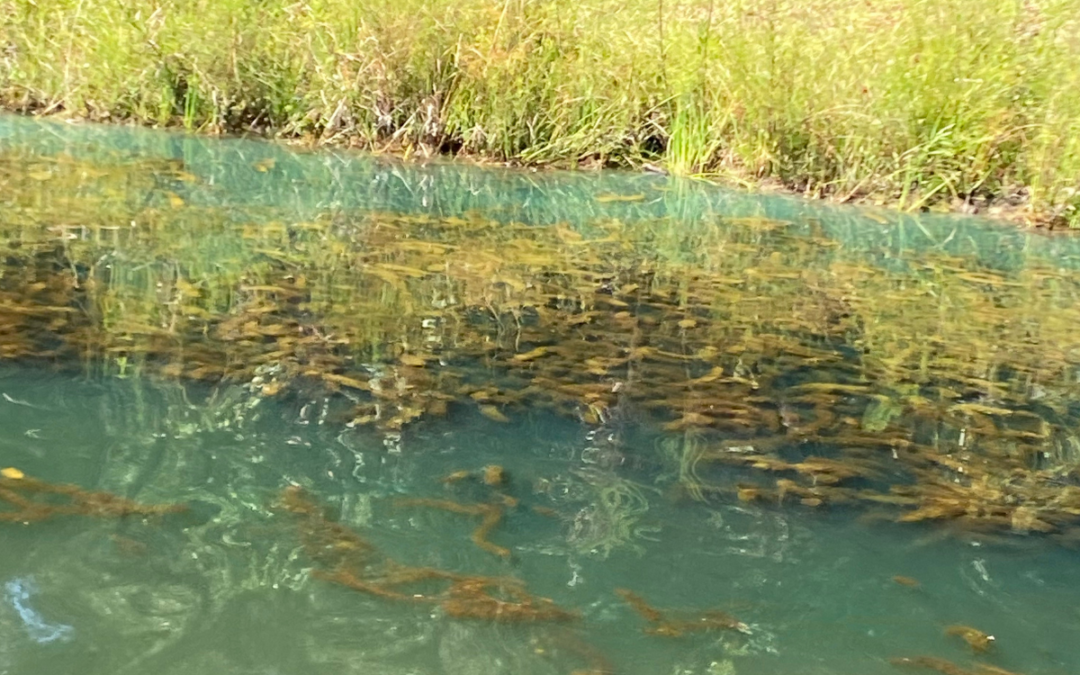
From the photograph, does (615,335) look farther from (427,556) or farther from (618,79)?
(618,79)

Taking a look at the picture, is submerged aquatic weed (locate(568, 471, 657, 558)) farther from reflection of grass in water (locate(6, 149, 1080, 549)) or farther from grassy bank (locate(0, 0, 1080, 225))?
grassy bank (locate(0, 0, 1080, 225))

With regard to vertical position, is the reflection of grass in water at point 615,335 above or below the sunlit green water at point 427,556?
above

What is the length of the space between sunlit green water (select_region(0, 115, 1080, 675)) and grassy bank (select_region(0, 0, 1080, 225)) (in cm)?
348

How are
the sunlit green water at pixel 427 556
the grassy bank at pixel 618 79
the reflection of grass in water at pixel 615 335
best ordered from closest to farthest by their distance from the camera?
1. the sunlit green water at pixel 427 556
2. the reflection of grass in water at pixel 615 335
3. the grassy bank at pixel 618 79

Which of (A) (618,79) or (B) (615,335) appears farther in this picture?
(A) (618,79)

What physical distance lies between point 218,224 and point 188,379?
1549mm

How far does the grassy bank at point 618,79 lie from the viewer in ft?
16.0

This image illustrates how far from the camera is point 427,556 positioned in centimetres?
133

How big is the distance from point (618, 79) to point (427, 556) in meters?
4.45

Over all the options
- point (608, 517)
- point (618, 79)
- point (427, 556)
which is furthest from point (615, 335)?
point (618, 79)

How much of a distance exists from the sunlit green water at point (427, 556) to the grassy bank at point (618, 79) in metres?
3.48

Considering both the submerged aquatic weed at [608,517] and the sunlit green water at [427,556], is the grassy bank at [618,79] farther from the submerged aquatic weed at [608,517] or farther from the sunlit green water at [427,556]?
the submerged aquatic weed at [608,517]

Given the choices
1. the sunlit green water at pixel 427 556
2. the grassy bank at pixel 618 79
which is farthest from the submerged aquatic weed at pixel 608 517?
the grassy bank at pixel 618 79

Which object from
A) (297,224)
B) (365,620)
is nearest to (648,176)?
(297,224)
